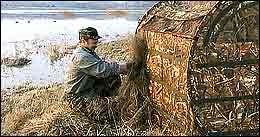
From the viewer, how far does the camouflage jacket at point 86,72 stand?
19.0ft

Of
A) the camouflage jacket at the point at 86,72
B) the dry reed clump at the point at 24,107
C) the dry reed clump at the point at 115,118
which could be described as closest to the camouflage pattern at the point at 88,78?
the camouflage jacket at the point at 86,72

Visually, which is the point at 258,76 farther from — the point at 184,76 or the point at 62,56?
the point at 62,56

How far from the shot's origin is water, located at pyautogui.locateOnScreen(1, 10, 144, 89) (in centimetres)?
1040

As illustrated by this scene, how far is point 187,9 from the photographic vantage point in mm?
5539

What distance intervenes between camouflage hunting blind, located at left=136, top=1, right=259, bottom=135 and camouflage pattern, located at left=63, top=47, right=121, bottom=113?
2.57 feet

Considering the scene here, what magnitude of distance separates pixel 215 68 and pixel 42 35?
11369 millimetres

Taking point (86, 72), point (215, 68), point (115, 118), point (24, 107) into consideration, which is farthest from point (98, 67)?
point (24, 107)

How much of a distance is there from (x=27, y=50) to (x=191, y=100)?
940cm

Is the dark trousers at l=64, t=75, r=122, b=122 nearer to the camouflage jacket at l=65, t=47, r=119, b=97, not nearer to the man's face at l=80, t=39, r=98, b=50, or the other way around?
the camouflage jacket at l=65, t=47, r=119, b=97

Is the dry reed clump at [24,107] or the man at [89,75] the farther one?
the dry reed clump at [24,107]

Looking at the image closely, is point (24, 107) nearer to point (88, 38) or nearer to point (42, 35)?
point (88, 38)

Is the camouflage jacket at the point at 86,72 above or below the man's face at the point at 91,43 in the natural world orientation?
below

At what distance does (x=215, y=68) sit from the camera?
16.7 feet

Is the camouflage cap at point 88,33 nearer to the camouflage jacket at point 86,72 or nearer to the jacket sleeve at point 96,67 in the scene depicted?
the camouflage jacket at point 86,72
